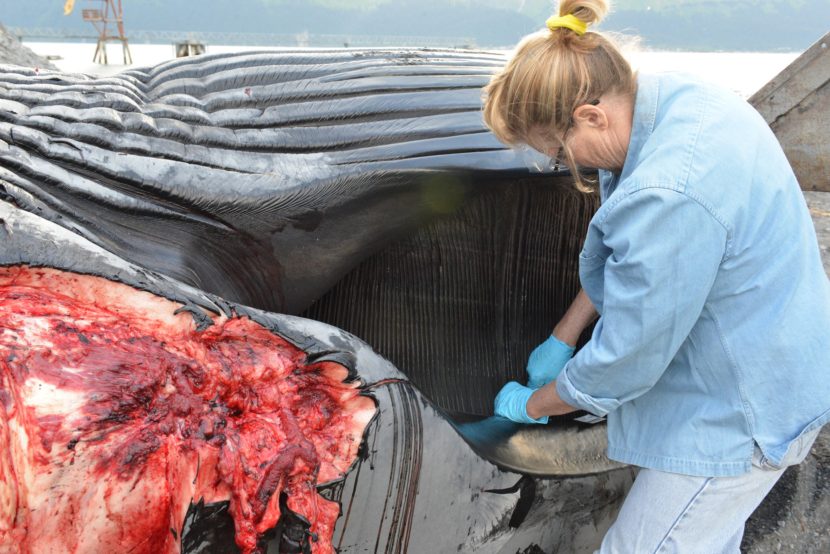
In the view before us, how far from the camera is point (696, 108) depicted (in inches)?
48.4

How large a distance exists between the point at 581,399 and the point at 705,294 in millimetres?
331

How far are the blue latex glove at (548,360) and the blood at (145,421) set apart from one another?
0.79m

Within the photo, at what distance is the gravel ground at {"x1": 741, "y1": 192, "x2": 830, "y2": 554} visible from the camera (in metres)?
1.91

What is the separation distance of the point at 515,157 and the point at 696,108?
611 mm

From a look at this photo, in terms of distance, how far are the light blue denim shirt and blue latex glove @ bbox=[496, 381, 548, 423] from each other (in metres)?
0.34

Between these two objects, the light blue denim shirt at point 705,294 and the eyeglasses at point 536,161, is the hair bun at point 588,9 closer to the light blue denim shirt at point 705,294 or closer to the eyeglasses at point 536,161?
the light blue denim shirt at point 705,294

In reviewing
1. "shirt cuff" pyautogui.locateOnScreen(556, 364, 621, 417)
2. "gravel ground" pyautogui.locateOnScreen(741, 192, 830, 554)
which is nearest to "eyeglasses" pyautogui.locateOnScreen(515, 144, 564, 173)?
"shirt cuff" pyautogui.locateOnScreen(556, 364, 621, 417)

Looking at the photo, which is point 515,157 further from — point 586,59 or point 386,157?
point 586,59

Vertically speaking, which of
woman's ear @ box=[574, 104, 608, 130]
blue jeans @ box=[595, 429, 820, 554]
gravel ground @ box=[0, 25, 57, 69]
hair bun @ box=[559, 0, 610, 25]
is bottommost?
blue jeans @ box=[595, 429, 820, 554]

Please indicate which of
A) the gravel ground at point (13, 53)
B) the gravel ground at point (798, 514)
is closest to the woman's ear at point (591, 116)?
the gravel ground at point (798, 514)

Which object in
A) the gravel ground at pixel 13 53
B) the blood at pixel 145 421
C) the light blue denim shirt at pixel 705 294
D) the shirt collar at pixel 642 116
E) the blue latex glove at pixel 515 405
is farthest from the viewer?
the gravel ground at pixel 13 53

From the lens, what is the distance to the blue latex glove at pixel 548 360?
197cm

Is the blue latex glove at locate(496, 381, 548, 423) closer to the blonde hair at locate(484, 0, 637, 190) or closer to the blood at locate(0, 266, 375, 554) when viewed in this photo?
the blood at locate(0, 266, 375, 554)

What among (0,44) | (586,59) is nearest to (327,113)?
(586,59)
